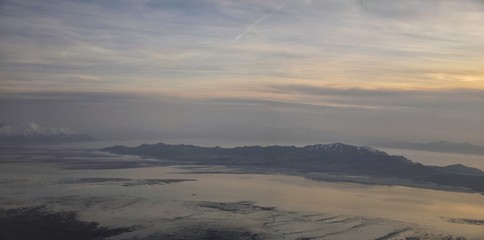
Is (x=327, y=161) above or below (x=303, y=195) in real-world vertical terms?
above

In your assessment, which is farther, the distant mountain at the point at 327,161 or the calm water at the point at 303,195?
the distant mountain at the point at 327,161

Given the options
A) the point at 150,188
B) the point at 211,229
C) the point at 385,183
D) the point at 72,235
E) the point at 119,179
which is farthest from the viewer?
the point at 385,183

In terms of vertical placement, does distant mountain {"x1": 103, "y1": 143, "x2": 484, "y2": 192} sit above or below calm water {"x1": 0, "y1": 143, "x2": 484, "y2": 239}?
above

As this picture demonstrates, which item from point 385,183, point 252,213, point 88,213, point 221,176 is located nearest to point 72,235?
point 88,213

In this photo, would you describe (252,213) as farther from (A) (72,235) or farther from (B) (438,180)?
(B) (438,180)

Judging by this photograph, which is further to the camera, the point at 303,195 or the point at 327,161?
the point at 327,161

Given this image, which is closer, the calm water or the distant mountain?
the calm water

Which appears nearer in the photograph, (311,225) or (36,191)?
(311,225)

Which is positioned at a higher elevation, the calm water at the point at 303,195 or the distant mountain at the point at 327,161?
the distant mountain at the point at 327,161
